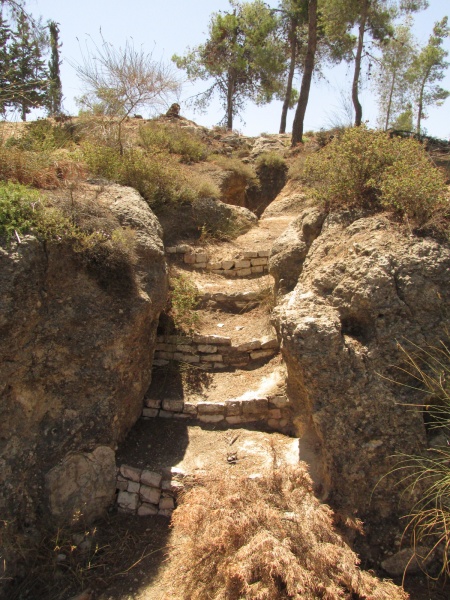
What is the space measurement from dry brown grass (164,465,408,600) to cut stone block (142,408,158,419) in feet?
5.30

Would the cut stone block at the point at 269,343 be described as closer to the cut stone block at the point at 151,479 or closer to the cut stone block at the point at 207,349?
the cut stone block at the point at 207,349

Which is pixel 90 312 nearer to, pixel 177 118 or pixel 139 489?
pixel 139 489

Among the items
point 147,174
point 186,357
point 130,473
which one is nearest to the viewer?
point 130,473

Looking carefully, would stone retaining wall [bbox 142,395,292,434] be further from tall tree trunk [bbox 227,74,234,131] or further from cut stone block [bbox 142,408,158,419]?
tall tree trunk [bbox 227,74,234,131]

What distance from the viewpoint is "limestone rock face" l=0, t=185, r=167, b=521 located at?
4.44m

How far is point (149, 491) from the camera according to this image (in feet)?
15.8

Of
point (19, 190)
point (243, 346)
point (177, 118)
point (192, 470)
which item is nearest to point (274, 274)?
point (243, 346)

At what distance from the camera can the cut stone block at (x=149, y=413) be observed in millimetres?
5637

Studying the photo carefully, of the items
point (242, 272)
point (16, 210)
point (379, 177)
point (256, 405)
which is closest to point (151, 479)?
point (256, 405)

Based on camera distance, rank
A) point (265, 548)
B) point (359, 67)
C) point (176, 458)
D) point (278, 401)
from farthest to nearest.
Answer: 1. point (359, 67)
2. point (278, 401)
3. point (176, 458)
4. point (265, 548)

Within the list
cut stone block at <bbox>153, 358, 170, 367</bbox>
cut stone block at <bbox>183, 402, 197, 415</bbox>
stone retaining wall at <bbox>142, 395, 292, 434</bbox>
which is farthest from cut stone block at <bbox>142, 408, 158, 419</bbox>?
cut stone block at <bbox>153, 358, 170, 367</bbox>

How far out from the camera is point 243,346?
6.22m

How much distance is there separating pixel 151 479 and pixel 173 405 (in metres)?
0.99

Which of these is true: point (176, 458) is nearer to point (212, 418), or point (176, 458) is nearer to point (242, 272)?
point (212, 418)
